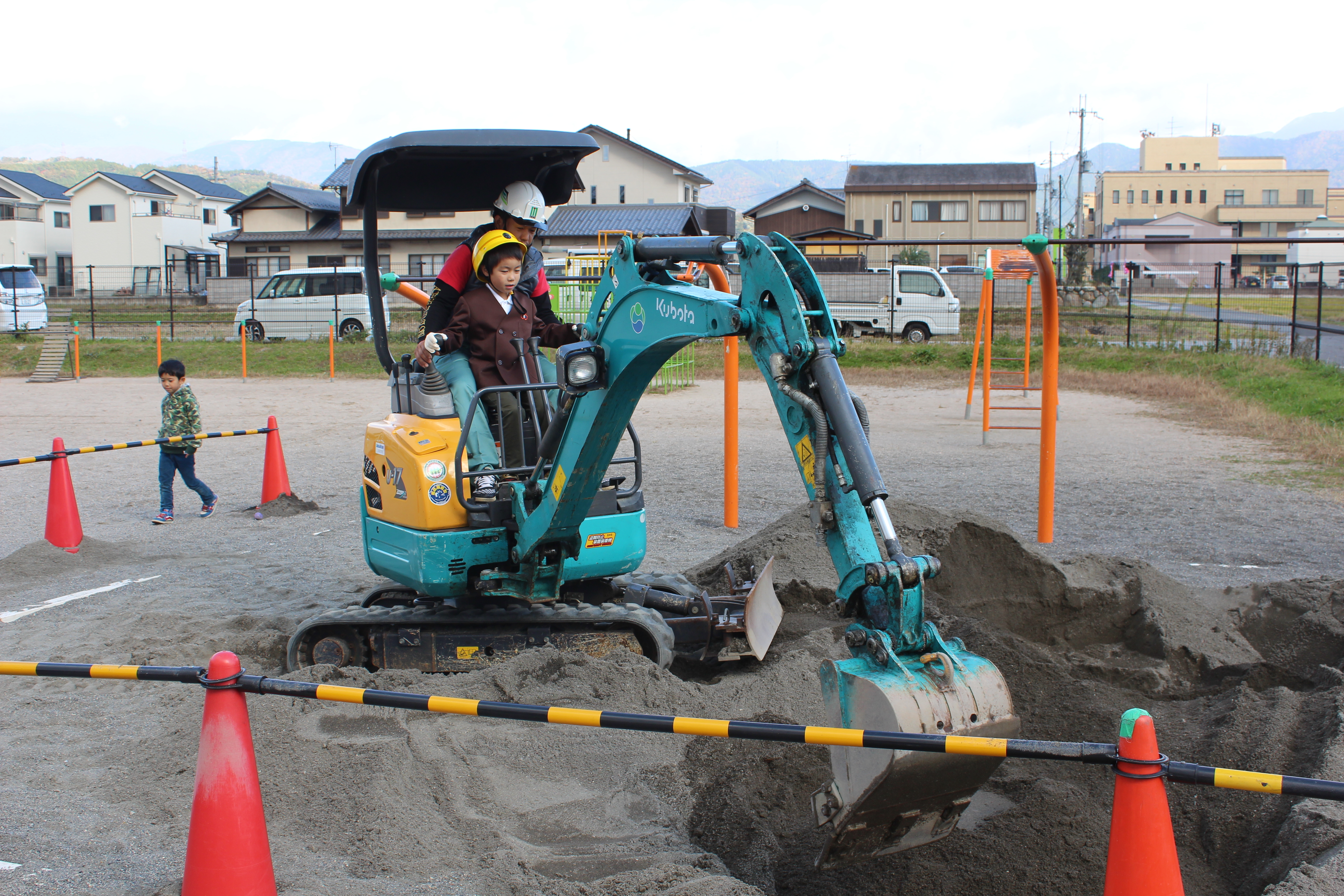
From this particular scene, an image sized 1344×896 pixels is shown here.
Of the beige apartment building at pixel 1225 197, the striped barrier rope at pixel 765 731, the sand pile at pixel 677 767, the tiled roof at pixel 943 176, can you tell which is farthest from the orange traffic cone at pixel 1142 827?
the beige apartment building at pixel 1225 197

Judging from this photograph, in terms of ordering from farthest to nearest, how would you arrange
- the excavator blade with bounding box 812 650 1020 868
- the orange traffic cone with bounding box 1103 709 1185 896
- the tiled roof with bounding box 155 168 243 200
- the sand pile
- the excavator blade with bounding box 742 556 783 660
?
the tiled roof with bounding box 155 168 243 200 < the excavator blade with bounding box 742 556 783 660 < the sand pile < the excavator blade with bounding box 812 650 1020 868 < the orange traffic cone with bounding box 1103 709 1185 896

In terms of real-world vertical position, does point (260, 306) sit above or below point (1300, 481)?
above

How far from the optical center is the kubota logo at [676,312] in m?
3.53

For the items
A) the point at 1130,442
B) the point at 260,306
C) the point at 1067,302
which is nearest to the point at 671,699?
the point at 1130,442

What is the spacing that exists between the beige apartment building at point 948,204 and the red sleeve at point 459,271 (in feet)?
146

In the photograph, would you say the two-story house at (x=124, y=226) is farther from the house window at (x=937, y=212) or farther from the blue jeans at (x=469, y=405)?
the blue jeans at (x=469, y=405)

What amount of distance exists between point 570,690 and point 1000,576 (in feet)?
9.47

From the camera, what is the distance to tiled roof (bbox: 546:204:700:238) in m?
39.3

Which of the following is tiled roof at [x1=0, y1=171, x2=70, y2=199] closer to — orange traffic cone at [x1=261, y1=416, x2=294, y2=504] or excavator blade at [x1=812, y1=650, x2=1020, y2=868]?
orange traffic cone at [x1=261, y1=416, x2=294, y2=504]

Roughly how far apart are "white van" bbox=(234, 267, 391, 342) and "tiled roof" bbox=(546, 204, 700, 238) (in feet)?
39.1

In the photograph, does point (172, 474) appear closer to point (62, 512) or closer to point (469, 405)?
point (62, 512)

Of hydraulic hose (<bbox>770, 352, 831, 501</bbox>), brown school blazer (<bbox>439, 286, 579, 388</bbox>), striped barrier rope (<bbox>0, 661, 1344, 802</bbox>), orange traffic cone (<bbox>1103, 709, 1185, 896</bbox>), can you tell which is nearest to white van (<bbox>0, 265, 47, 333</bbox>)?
brown school blazer (<bbox>439, 286, 579, 388</bbox>)

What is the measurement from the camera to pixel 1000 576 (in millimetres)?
6086

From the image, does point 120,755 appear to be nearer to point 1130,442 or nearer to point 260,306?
point 1130,442
